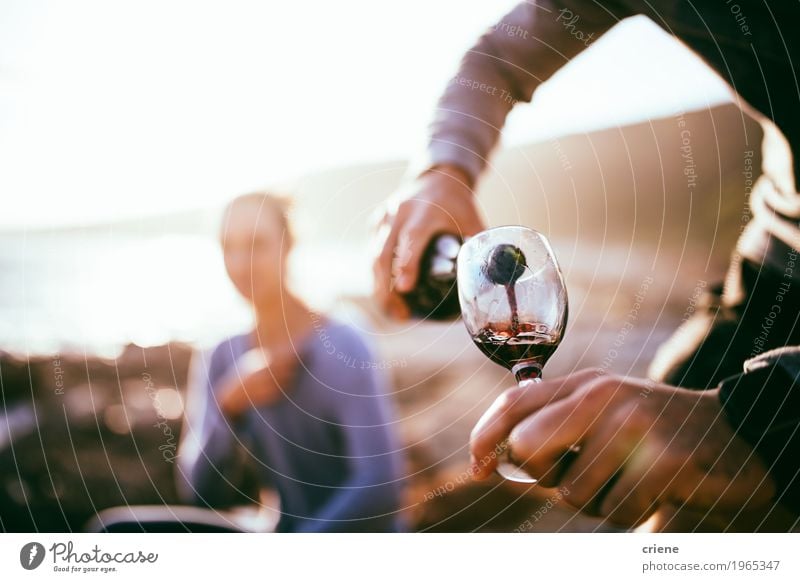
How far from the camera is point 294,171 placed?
0.79 meters

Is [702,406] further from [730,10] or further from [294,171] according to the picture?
[294,171]

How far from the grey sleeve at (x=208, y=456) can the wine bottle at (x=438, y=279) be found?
0.41 metres

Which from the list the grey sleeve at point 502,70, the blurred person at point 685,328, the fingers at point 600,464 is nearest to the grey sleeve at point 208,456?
the blurred person at point 685,328

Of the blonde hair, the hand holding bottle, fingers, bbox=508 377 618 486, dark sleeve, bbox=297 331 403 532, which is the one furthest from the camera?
the blonde hair

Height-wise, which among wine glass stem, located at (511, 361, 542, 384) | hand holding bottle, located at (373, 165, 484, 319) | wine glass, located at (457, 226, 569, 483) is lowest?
wine glass stem, located at (511, 361, 542, 384)

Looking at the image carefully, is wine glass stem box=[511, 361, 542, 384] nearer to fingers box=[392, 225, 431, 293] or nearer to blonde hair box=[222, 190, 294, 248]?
fingers box=[392, 225, 431, 293]

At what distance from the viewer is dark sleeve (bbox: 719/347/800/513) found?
0.36 meters

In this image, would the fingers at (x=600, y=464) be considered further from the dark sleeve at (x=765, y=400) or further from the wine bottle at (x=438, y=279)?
the wine bottle at (x=438, y=279)

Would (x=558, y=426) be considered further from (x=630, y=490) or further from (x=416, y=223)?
(x=416, y=223)

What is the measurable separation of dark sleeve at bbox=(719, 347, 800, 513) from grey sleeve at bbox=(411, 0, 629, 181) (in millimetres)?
240

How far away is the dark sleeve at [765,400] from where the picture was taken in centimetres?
36

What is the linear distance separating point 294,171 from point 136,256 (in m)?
0.23

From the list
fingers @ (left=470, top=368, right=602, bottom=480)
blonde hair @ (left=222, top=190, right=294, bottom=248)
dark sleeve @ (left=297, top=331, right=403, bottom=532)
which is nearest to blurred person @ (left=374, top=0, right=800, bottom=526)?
fingers @ (left=470, top=368, right=602, bottom=480)
